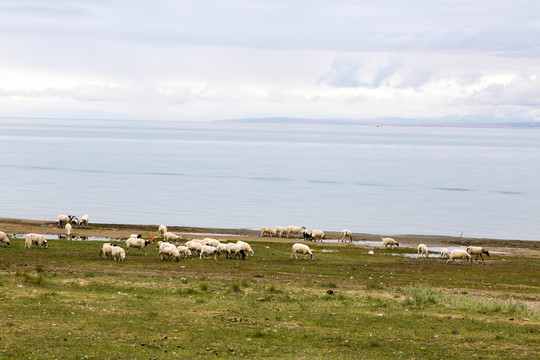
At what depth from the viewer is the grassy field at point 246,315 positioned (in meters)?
15.4

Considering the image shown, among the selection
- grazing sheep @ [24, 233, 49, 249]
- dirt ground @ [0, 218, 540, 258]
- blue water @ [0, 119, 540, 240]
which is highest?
blue water @ [0, 119, 540, 240]

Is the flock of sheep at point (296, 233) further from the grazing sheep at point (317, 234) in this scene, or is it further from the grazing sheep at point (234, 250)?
the grazing sheep at point (234, 250)

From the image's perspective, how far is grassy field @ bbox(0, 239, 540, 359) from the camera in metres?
15.4

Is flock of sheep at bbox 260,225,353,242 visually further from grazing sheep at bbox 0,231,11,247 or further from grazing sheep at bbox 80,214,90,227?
grazing sheep at bbox 0,231,11,247

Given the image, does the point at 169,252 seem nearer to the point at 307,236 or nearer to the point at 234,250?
the point at 234,250

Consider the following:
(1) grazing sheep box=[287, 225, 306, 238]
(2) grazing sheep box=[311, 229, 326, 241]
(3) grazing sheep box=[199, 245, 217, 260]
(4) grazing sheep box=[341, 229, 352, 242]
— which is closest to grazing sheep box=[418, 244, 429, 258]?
(4) grazing sheep box=[341, 229, 352, 242]

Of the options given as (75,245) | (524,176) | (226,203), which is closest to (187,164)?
(226,203)

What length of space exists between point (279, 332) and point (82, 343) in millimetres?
5216

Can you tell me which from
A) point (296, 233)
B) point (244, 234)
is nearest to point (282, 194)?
point (244, 234)

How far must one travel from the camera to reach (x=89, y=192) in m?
103

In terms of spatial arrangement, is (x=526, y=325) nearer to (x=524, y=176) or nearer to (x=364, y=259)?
(x=364, y=259)

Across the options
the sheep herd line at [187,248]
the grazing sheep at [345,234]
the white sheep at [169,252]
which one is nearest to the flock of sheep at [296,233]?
the grazing sheep at [345,234]

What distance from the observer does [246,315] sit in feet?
63.1

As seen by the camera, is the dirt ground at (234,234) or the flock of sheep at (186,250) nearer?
the flock of sheep at (186,250)
